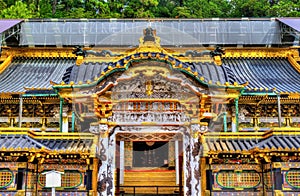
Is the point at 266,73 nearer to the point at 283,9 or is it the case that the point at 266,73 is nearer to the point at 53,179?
the point at 53,179

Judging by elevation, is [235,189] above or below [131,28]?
below

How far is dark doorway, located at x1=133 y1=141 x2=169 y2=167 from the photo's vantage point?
75.8ft

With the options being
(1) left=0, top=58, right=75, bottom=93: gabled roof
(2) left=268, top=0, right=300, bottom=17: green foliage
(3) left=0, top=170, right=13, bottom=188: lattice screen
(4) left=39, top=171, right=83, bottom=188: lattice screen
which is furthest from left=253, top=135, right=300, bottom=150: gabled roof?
(2) left=268, top=0, right=300, bottom=17: green foliage

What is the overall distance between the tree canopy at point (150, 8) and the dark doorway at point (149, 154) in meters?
22.1

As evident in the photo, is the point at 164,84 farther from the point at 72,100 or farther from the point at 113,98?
the point at 72,100

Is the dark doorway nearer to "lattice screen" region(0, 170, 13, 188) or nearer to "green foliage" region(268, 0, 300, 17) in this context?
"lattice screen" region(0, 170, 13, 188)

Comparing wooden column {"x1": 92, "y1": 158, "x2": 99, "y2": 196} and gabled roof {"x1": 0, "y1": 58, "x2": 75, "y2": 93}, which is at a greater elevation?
gabled roof {"x1": 0, "y1": 58, "x2": 75, "y2": 93}

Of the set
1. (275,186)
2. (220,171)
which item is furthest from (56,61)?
(275,186)

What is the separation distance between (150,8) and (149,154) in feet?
88.9

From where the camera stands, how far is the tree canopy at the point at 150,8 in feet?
142

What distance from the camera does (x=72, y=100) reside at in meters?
12.1

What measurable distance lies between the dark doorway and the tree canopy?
72.5 ft

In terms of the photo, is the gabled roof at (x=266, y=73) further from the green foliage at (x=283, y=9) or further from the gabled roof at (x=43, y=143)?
the green foliage at (x=283, y=9)

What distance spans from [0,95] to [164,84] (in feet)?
26.0
